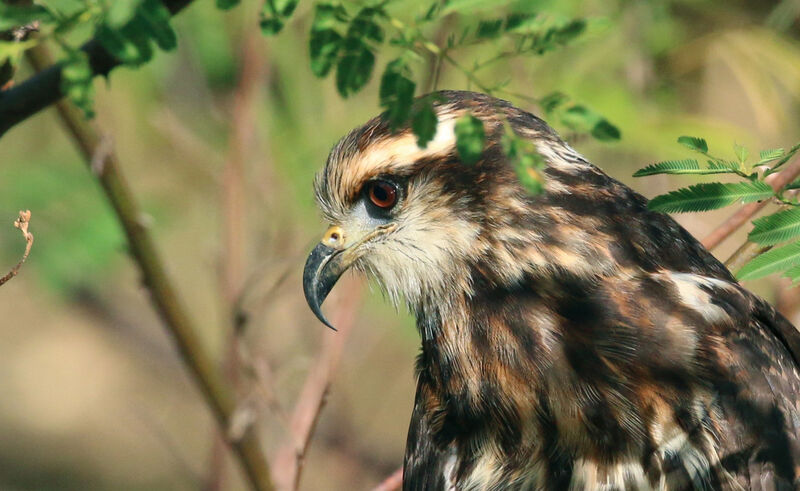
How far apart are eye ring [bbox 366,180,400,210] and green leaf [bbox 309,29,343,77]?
474 mm

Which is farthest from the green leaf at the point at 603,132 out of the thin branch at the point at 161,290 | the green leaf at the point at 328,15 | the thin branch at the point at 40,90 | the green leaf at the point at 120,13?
the thin branch at the point at 161,290

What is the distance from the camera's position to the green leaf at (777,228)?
2270 mm

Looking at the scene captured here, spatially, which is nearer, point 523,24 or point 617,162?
point 523,24

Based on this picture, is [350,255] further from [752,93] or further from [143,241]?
[752,93]

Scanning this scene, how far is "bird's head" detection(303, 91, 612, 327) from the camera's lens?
2.72 metres

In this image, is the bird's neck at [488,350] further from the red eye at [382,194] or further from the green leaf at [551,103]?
the green leaf at [551,103]

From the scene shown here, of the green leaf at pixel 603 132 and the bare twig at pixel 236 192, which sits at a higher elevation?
A: the green leaf at pixel 603 132

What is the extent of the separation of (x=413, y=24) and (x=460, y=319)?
0.77 meters

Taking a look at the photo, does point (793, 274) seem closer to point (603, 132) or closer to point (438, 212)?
point (603, 132)

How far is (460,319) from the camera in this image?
110 inches

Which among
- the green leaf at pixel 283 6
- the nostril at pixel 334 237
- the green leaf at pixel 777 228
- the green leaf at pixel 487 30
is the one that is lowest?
the nostril at pixel 334 237

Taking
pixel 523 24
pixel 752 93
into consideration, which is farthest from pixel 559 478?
pixel 752 93

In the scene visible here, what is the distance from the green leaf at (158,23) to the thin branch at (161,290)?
96 centimetres

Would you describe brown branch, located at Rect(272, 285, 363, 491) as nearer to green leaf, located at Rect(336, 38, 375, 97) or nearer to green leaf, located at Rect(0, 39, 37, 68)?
green leaf, located at Rect(336, 38, 375, 97)
